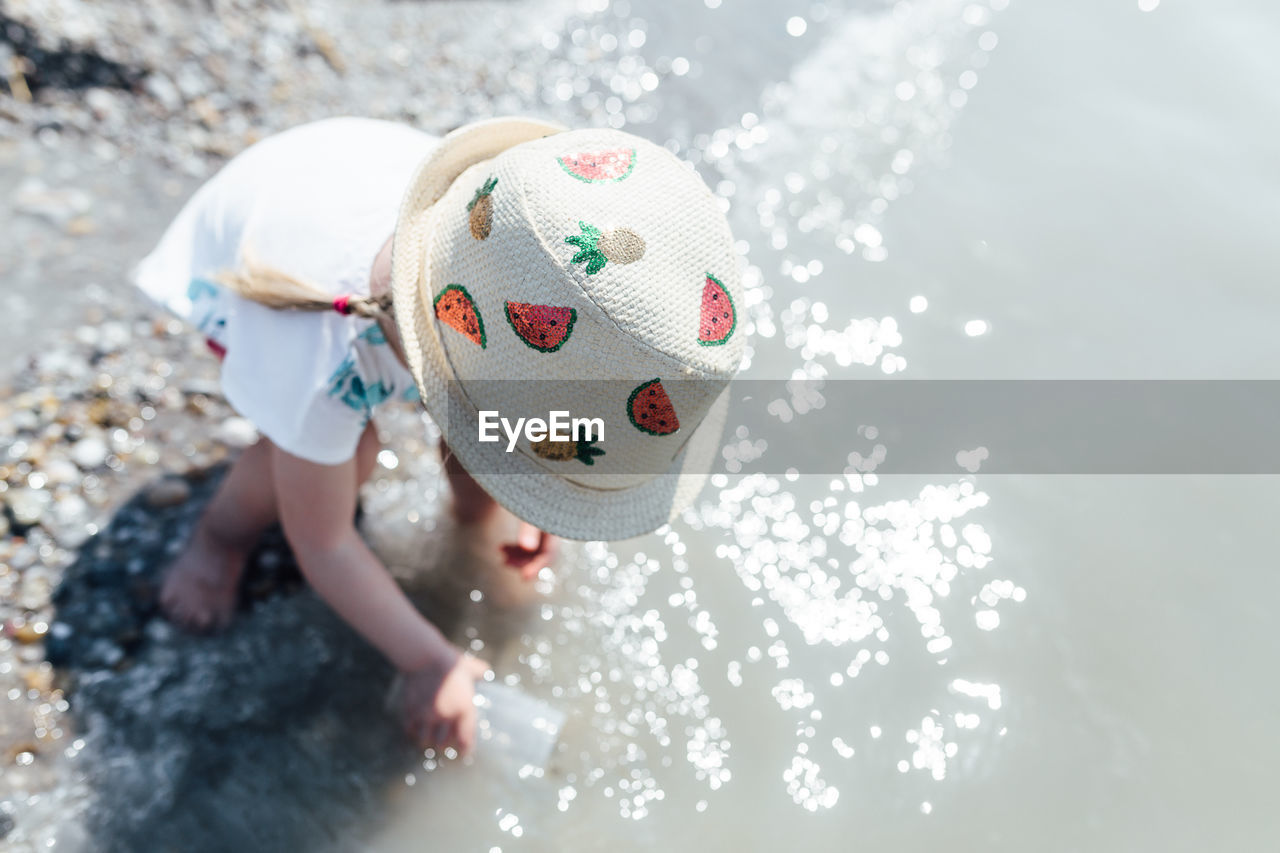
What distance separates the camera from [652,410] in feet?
4.12

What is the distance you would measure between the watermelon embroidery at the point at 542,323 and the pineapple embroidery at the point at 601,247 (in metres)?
0.06

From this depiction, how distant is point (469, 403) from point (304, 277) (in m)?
0.38

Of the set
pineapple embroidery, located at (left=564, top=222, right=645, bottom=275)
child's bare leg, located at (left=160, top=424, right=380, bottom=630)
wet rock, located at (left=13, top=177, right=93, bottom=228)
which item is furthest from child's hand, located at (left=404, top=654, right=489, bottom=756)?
wet rock, located at (left=13, top=177, right=93, bottom=228)

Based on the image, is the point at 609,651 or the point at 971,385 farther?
the point at 971,385

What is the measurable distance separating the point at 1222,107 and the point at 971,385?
5.13 feet

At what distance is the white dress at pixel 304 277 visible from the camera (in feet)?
4.94

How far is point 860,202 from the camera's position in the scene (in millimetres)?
2922

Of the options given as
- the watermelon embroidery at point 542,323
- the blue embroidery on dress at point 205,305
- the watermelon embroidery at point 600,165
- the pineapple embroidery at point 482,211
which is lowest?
the blue embroidery on dress at point 205,305

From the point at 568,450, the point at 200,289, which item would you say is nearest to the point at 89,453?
the point at 200,289

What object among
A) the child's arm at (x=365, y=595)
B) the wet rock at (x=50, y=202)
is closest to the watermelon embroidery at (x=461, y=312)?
the child's arm at (x=365, y=595)

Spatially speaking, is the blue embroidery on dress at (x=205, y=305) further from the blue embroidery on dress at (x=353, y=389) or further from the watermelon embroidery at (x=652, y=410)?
the watermelon embroidery at (x=652, y=410)

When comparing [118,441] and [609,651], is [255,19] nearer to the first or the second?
[118,441]

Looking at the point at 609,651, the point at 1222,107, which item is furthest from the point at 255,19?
the point at 1222,107

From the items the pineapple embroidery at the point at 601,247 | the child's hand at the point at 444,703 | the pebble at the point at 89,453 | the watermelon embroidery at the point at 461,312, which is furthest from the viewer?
the pebble at the point at 89,453
